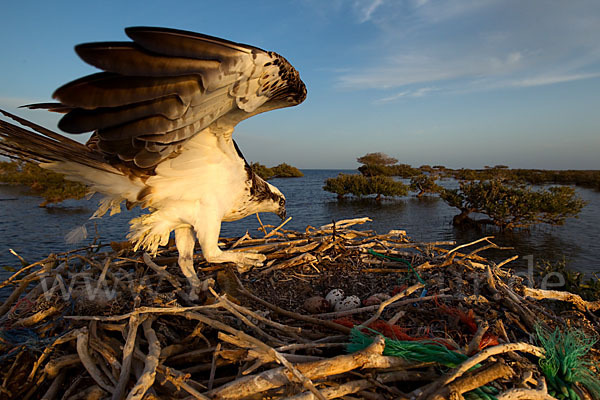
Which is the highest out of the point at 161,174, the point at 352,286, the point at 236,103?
the point at 236,103

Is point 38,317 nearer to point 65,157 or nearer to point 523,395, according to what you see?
point 65,157

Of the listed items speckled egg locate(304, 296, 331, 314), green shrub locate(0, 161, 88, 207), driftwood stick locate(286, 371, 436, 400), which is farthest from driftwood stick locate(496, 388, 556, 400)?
green shrub locate(0, 161, 88, 207)

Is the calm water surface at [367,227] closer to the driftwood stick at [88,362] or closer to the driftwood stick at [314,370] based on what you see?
the driftwood stick at [88,362]

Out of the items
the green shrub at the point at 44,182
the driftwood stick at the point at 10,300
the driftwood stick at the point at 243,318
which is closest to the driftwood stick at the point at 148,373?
the driftwood stick at the point at 243,318

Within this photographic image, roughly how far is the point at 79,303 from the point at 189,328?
3.13 feet

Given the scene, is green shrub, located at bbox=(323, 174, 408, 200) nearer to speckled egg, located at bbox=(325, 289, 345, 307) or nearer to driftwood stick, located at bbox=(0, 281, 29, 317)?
speckled egg, located at bbox=(325, 289, 345, 307)

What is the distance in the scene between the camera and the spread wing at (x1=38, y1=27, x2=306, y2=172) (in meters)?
1.58

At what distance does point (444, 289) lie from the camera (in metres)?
2.98

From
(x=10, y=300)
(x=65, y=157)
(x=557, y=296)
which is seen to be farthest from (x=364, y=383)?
(x=10, y=300)

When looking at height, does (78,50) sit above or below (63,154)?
above

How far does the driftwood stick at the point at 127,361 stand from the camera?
5.27 ft

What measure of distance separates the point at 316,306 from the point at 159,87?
215 cm

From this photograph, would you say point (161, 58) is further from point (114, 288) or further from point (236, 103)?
point (114, 288)

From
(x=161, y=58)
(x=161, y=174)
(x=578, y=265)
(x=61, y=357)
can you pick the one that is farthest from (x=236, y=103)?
(x=578, y=265)
